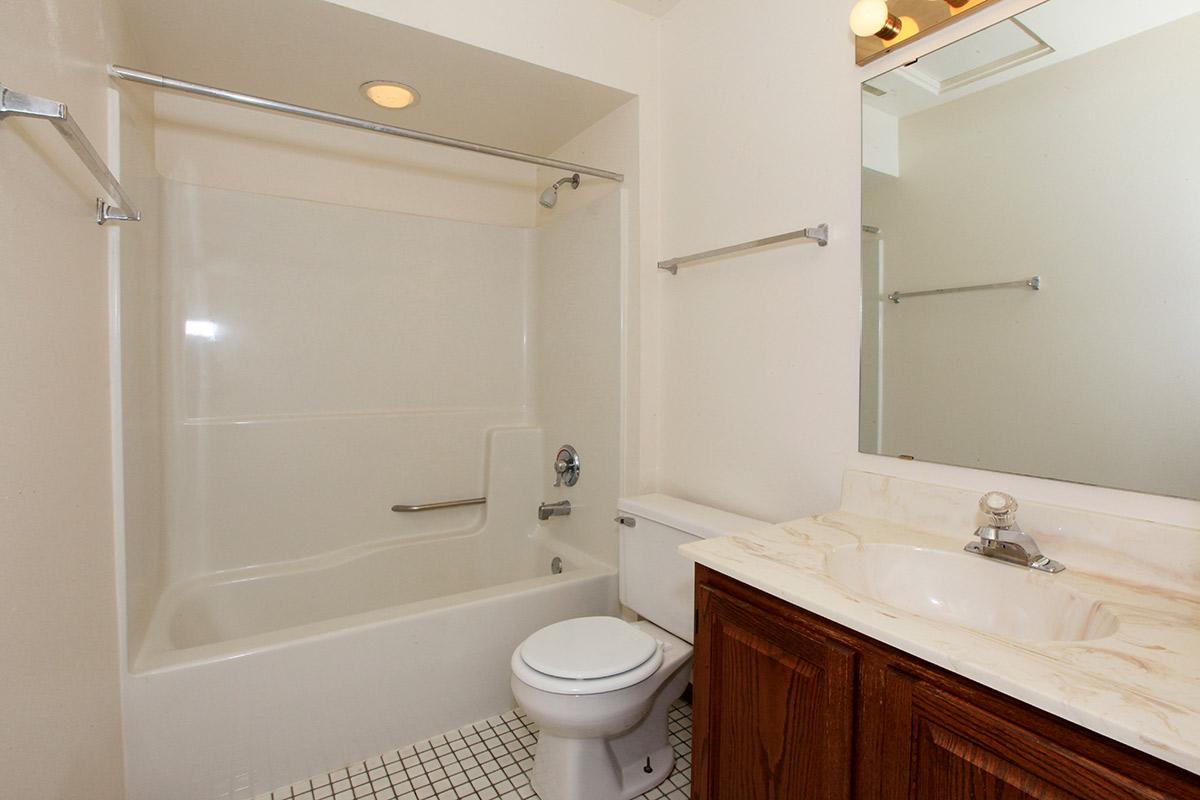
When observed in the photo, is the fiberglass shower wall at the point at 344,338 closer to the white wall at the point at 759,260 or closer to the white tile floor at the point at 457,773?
the white wall at the point at 759,260

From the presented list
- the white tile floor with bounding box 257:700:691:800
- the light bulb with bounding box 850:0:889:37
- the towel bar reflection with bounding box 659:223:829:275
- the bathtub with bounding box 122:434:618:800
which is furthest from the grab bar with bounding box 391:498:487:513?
the light bulb with bounding box 850:0:889:37

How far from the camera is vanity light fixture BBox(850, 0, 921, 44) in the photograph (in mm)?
1272

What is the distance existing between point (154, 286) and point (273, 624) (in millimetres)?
1266

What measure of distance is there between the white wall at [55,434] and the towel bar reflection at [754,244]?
4.93 feet

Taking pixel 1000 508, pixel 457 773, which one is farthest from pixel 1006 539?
pixel 457 773

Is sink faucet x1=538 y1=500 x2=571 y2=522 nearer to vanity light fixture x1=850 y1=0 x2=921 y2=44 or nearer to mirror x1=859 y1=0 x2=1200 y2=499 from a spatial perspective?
mirror x1=859 y1=0 x2=1200 y2=499

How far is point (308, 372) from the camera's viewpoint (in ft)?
7.57

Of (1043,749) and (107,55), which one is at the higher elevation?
(107,55)

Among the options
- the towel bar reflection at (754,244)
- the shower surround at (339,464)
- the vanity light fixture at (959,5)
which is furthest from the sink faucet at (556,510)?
the vanity light fixture at (959,5)

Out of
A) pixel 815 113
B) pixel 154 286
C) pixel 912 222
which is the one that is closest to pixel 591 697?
pixel 912 222

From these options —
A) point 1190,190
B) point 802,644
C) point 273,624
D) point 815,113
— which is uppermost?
point 815,113

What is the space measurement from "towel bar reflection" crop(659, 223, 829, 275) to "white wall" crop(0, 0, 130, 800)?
A: 4.93 feet

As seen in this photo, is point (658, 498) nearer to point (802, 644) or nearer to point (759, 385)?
point (759, 385)

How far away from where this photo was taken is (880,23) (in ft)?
4.17
